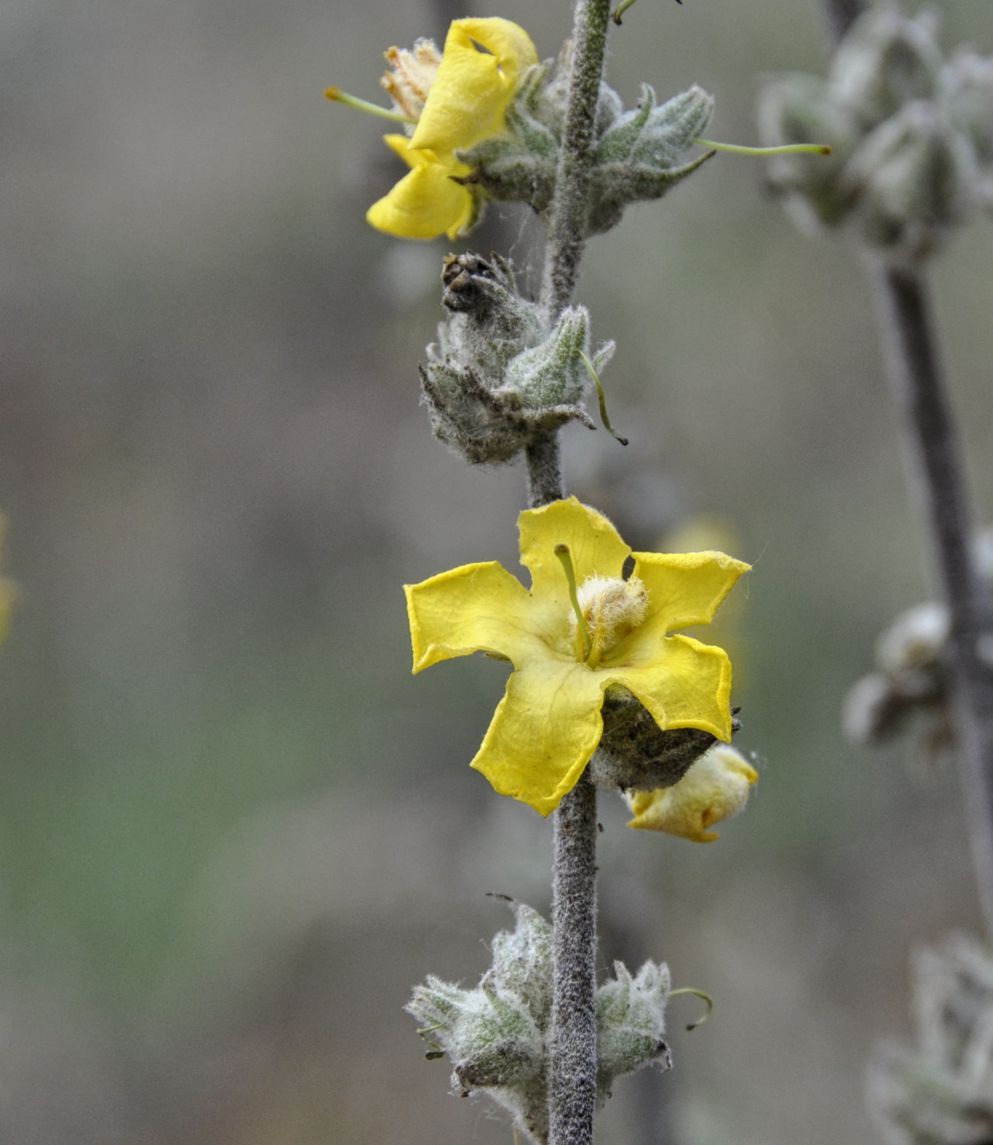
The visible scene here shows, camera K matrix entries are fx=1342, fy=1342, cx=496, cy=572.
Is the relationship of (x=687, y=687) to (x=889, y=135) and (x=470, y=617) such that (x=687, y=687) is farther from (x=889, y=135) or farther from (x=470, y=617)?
(x=889, y=135)

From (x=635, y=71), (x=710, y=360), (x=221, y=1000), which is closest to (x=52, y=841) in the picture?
(x=221, y=1000)

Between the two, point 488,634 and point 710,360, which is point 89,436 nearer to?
point 710,360

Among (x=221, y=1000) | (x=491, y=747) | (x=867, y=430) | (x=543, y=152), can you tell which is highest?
(x=867, y=430)

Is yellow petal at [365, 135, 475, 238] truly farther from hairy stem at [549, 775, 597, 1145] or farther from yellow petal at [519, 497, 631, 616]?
hairy stem at [549, 775, 597, 1145]

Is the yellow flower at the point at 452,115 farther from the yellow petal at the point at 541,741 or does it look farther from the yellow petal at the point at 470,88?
the yellow petal at the point at 541,741

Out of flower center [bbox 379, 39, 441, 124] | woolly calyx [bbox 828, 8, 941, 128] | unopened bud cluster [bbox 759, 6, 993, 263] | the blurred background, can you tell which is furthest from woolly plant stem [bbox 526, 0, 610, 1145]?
the blurred background
